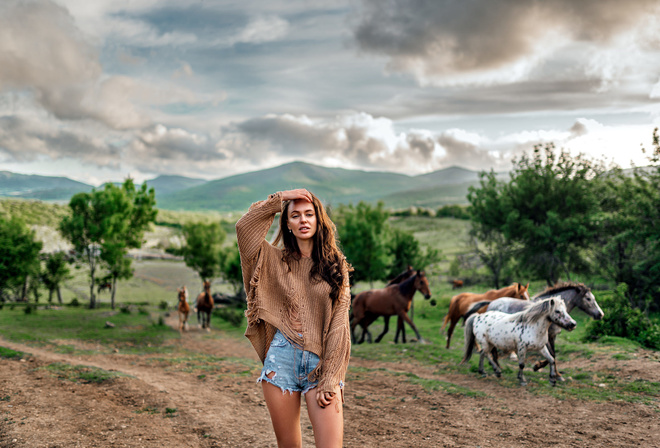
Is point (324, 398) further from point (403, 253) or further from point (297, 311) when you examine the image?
point (403, 253)

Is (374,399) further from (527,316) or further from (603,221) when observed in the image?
(603,221)

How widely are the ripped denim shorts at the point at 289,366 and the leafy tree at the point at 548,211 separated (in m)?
24.7

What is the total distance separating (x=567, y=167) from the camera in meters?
26.1

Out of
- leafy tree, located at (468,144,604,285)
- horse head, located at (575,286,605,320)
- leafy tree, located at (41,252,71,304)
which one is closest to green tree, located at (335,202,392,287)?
leafy tree, located at (468,144,604,285)

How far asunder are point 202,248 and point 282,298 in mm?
34432

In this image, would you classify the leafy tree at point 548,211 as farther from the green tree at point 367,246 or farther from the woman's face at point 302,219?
the woman's face at point 302,219

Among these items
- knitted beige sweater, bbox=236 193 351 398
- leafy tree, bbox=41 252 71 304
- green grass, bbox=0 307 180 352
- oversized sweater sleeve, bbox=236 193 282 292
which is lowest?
green grass, bbox=0 307 180 352

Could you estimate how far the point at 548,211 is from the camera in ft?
81.0

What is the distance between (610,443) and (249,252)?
237 inches

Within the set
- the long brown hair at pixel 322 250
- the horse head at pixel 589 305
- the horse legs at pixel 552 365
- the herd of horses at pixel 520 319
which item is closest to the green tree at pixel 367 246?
the herd of horses at pixel 520 319

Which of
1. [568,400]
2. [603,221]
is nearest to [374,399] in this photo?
[568,400]

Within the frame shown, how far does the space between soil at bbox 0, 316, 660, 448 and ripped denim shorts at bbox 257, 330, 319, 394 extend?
340 cm

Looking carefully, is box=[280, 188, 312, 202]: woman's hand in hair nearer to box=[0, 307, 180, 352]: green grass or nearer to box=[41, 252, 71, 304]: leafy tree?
box=[0, 307, 180, 352]: green grass

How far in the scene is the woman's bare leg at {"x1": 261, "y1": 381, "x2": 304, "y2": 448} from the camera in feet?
9.20
